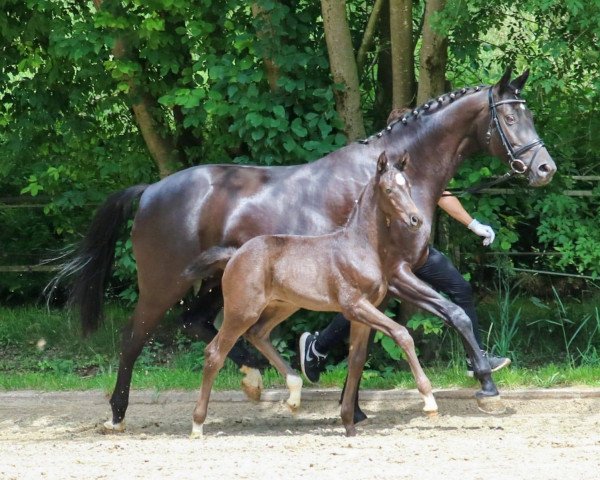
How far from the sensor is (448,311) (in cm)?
654

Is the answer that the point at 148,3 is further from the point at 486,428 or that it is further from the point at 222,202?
the point at 486,428

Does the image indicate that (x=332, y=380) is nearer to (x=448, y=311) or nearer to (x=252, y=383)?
(x=252, y=383)

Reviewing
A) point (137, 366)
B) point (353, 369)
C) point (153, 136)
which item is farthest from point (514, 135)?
point (137, 366)

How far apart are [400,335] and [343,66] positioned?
2917mm

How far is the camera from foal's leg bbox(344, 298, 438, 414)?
6148 mm

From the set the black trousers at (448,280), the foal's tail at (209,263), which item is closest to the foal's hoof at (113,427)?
the foal's tail at (209,263)

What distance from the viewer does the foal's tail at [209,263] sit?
728 cm

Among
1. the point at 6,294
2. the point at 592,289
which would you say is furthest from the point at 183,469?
the point at 6,294

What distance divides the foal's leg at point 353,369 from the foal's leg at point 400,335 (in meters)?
0.36

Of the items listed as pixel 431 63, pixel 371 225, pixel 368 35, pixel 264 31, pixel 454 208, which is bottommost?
pixel 454 208

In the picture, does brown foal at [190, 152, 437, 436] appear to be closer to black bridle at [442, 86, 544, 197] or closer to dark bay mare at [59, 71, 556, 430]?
dark bay mare at [59, 71, 556, 430]

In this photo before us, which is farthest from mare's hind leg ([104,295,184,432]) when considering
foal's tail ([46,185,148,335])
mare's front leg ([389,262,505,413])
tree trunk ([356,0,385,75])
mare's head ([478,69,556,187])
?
tree trunk ([356,0,385,75])

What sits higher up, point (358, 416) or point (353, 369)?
point (353, 369)

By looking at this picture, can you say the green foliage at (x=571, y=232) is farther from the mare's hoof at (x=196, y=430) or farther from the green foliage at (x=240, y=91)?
the mare's hoof at (x=196, y=430)
